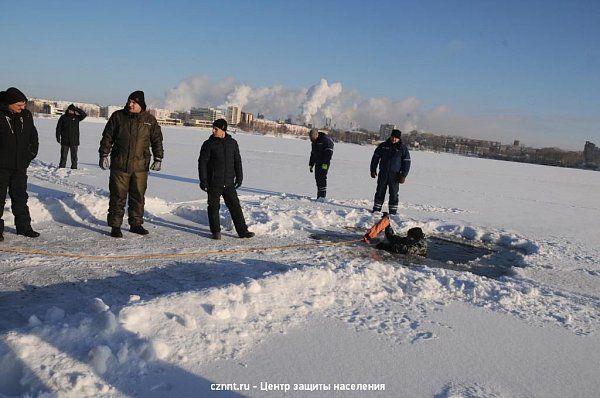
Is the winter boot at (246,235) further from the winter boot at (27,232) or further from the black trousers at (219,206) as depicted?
the winter boot at (27,232)

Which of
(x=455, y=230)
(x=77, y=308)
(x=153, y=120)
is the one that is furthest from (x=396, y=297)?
(x=455, y=230)

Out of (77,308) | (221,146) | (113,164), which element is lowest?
(77,308)

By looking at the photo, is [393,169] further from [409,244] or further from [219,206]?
[219,206]

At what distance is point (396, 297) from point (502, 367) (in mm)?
1283

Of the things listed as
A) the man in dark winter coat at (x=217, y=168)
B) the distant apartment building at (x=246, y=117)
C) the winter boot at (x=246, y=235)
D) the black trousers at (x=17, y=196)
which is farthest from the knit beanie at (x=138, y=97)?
the distant apartment building at (x=246, y=117)

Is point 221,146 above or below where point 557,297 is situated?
above

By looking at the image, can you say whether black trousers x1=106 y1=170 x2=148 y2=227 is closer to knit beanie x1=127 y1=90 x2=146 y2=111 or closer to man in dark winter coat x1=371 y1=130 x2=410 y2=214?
knit beanie x1=127 y1=90 x2=146 y2=111

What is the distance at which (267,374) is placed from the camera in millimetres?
2703

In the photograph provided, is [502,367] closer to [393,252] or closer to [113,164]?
[393,252]

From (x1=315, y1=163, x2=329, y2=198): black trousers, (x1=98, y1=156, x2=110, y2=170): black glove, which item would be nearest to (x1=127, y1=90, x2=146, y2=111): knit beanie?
(x1=98, y1=156, x2=110, y2=170): black glove

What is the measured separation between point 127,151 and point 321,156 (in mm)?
5378

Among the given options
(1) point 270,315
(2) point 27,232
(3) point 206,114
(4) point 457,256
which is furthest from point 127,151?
(3) point 206,114

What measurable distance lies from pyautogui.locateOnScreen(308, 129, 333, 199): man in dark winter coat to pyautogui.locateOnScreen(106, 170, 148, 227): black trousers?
5015 mm

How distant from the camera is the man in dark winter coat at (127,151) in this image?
553 centimetres
